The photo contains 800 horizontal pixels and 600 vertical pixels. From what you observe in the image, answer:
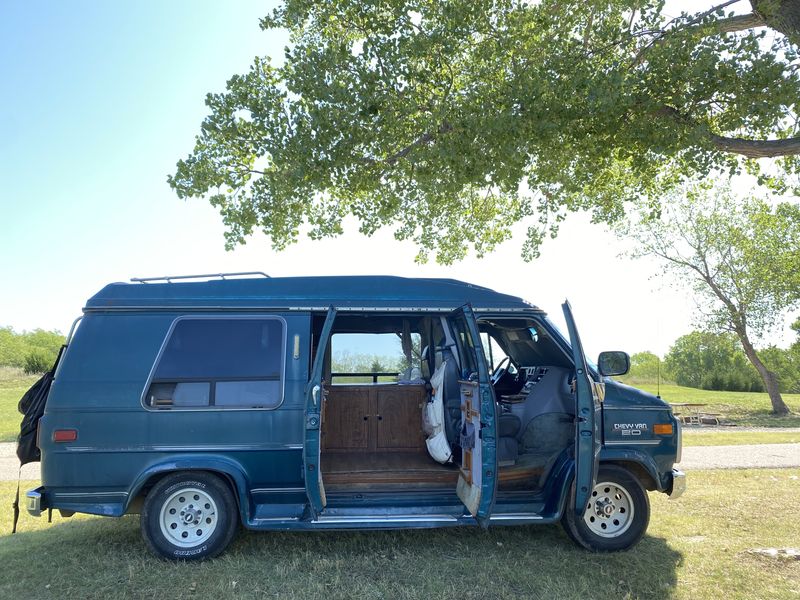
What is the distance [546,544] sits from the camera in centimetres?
583

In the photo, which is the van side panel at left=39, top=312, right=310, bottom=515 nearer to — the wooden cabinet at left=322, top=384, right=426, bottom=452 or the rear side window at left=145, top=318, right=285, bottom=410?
the rear side window at left=145, top=318, right=285, bottom=410

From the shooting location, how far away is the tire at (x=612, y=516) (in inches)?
222

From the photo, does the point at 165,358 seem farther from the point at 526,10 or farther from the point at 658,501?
the point at 526,10

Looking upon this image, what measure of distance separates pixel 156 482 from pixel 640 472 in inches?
179

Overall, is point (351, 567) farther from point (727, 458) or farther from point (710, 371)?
point (710, 371)

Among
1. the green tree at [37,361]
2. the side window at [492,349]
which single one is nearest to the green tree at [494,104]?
the side window at [492,349]

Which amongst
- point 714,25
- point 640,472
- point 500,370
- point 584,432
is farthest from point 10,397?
point 714,25

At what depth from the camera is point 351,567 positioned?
521cm

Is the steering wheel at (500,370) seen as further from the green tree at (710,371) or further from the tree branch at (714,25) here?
the green tree at (710,371)

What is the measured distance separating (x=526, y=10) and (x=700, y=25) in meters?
2.43

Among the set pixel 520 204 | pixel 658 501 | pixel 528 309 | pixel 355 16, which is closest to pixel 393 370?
pixel 528 309

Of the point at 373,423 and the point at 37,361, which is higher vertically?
the point at 37,361

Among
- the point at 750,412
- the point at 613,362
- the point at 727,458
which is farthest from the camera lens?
the point at 750,412

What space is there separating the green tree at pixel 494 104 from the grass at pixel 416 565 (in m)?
4.54
